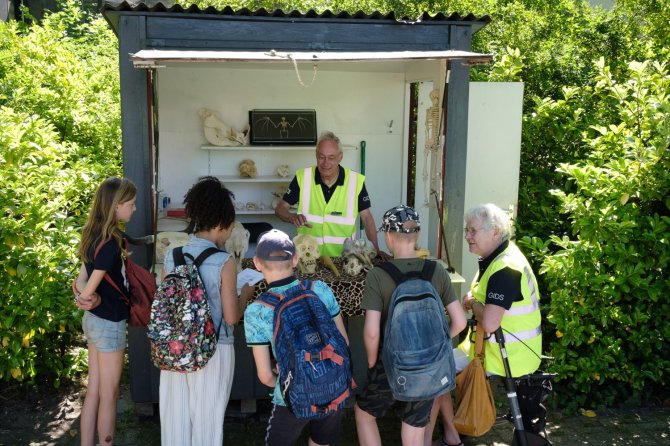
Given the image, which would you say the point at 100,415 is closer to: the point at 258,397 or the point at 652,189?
the point at 258,397

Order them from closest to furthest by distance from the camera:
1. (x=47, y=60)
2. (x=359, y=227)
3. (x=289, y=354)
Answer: (x=289, y=354) → (x=359, y=227) → (x=47, y=60)

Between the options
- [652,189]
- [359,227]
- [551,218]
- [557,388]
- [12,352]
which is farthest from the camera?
[359,227]

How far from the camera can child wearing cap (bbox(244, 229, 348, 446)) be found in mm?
3139

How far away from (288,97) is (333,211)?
8.32ft

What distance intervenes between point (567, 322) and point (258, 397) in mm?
2353

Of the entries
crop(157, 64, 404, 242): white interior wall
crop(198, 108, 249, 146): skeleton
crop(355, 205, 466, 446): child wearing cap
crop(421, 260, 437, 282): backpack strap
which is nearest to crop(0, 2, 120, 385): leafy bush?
crop(157, 64, 404, 242): white interior wall

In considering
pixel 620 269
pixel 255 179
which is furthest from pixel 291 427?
pixel 255 179

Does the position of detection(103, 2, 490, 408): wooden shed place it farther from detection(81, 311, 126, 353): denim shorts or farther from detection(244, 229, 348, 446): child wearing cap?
detection(244, 229, 348, 446): child wearing cap

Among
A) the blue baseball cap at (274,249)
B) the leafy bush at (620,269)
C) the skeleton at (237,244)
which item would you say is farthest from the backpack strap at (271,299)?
the leafy bush at (620,269)

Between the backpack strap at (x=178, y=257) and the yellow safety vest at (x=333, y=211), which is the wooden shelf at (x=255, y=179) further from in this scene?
the backpack strap at (x=178, y=257)

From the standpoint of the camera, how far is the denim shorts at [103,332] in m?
3.80

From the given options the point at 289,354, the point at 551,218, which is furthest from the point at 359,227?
the point at 289,354

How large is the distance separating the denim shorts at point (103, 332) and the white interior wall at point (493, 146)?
11.8 ft

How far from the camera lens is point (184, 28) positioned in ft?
15.9
